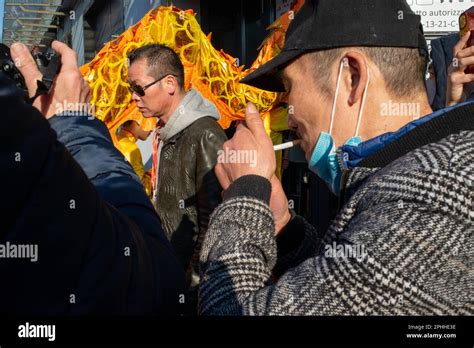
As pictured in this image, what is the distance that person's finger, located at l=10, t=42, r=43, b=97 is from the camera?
1.53 meters

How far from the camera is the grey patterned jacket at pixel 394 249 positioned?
112 centimetres

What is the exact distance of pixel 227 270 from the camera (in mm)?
1375

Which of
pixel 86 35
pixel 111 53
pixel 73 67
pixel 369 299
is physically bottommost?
pixel 369 299

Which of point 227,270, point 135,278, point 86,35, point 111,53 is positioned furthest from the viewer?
point 86,35

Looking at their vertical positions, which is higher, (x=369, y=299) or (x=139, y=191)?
(x=139, y=191)

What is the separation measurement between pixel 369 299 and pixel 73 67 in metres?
1.04

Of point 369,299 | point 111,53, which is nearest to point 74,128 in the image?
point 369,299

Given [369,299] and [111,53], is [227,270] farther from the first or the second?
[111,53]

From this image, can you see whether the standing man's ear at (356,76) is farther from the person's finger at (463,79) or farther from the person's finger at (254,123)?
the person's finger at (463,79)

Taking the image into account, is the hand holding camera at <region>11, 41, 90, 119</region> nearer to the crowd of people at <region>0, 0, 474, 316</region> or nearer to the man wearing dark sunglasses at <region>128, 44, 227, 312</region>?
the crowd of people at <region>0, 0, 474, 316</region>

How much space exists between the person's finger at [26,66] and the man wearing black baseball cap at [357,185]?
587 mm

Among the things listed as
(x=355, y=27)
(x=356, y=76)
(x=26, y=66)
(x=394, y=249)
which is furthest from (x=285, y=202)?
(x=26, y=66)

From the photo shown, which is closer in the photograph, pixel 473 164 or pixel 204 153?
pixel 473 164

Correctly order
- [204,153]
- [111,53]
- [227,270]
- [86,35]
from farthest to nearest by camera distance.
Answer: [86,35] < [111,53] < [204,153] < [227,270]
